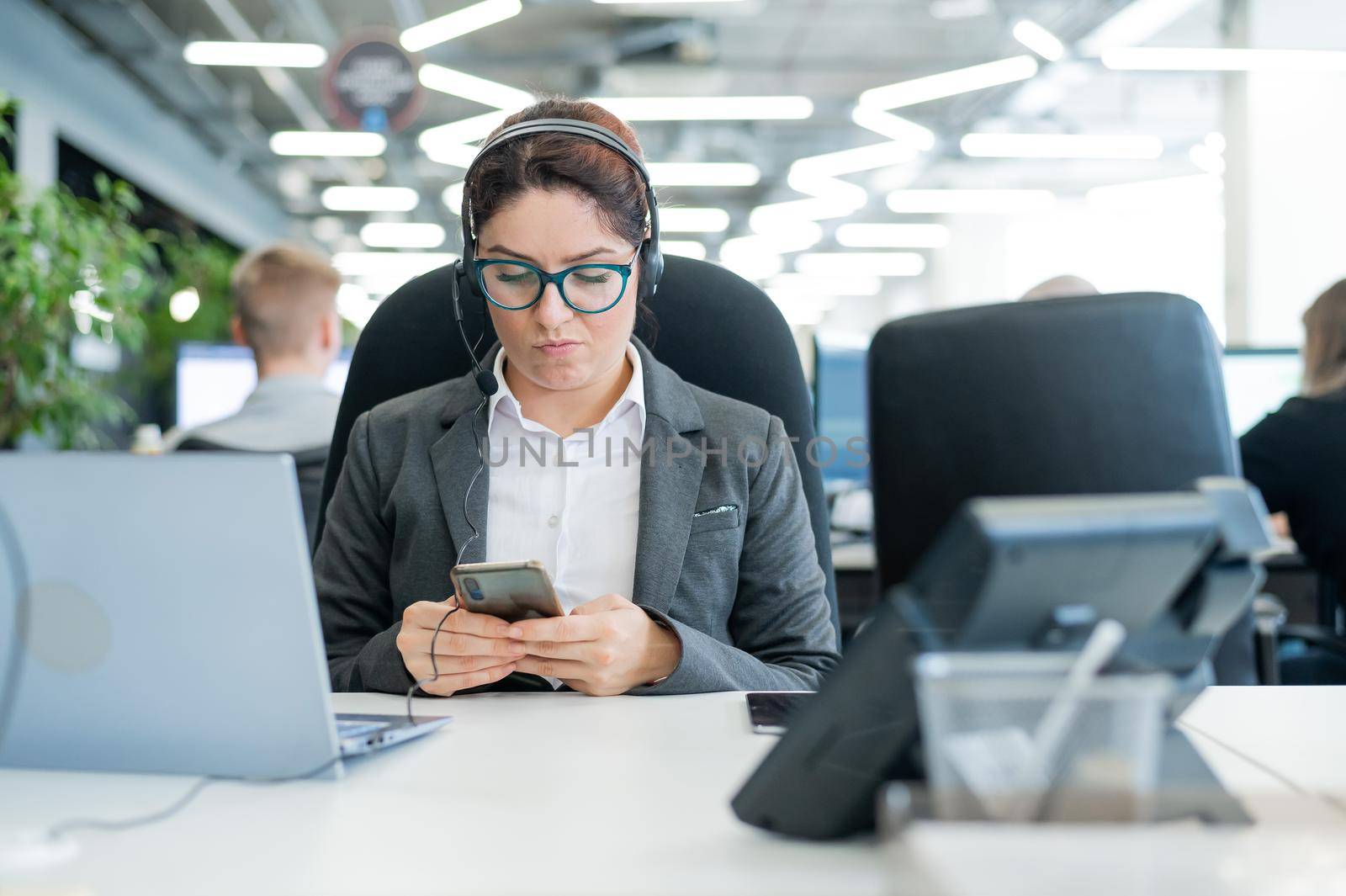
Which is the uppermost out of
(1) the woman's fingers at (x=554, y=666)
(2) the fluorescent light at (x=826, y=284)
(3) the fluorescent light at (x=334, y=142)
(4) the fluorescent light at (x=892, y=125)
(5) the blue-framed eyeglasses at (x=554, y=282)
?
(3) the fluorescent light at (x=334, y=142)

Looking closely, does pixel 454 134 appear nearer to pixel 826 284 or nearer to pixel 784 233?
pixel 784 233

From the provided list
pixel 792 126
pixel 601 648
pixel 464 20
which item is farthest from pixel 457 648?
pixel 792 126

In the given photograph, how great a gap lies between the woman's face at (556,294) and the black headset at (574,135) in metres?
0.04

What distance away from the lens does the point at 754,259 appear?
13.7 m

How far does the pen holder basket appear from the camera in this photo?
0.51 meters

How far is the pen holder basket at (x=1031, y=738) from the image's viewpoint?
51 cm

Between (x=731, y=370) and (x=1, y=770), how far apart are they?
39.2 inches

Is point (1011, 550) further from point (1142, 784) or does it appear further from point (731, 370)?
point (731, 370)

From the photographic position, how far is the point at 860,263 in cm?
1424

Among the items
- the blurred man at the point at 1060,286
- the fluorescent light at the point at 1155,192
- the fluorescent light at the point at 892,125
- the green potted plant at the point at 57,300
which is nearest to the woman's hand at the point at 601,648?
the blurred man at the point at 1060,286

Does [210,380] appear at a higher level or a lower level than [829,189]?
lower

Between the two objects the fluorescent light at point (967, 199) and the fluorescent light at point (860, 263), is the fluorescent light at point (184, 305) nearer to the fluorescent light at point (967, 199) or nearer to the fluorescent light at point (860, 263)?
the fluorescent light at point (967, 199)

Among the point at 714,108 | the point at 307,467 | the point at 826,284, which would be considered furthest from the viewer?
the point at 826,284

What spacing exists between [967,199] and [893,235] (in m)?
2.42
